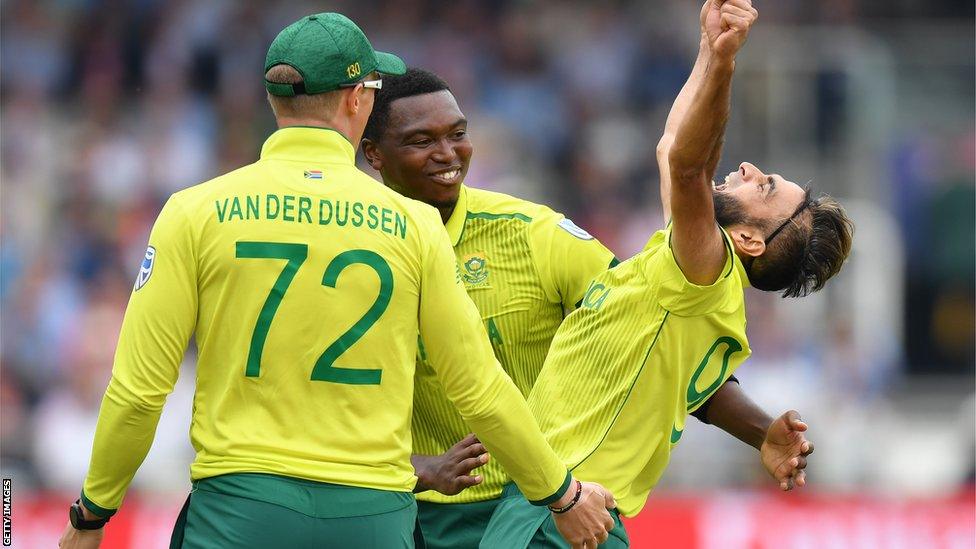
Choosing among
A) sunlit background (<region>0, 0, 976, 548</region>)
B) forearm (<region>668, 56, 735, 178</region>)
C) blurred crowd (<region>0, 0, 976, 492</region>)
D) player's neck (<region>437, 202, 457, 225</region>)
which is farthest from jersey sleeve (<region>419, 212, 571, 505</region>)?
blurred crowd (<region>0, 0, 976, 492</region>)

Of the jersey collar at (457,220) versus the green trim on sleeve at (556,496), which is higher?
the jersey collar at (457,220)

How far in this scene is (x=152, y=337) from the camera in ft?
12.8

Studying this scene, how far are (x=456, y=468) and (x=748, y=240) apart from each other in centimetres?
115

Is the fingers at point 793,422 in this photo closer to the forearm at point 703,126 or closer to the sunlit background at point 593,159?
the forearm at point 703,126

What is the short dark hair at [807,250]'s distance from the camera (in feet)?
15.3

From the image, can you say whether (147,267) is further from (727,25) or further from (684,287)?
(727,25)

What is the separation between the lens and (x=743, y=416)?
491cm

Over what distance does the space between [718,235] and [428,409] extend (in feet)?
4.38

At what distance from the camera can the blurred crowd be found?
439 inches

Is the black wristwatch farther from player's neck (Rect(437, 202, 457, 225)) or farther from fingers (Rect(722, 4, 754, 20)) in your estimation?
fingers (Rect(722, 4, 754, 20))

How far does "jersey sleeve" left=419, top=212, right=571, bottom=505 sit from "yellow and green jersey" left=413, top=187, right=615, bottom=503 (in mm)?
927

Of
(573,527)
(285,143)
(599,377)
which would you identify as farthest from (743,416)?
(285,143)

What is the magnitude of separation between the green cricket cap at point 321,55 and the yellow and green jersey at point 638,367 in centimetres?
104

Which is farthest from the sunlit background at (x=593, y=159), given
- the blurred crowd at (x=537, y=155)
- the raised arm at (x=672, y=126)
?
the raised arm at (x=672, y=126)
